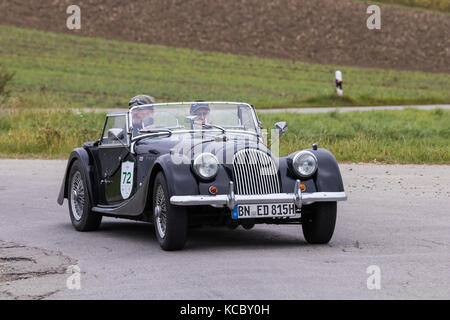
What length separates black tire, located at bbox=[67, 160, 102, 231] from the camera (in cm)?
1136

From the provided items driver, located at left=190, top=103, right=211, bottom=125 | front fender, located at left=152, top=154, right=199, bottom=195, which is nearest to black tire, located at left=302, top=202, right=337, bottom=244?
front fender, located at left=152, top=154, right=199, bottom=195

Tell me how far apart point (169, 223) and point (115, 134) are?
2044mm

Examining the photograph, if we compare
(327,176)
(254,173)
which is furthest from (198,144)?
(327,176)

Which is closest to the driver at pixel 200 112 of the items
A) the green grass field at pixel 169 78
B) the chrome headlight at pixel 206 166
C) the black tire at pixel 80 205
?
the black tire at pixel 80 205

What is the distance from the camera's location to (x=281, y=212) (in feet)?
30.5

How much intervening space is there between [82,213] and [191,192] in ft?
9.07

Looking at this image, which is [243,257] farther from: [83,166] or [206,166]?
[83,166]

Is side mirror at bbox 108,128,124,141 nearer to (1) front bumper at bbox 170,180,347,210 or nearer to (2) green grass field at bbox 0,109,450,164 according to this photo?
(1) front bumper at bbox 170,180,347,210

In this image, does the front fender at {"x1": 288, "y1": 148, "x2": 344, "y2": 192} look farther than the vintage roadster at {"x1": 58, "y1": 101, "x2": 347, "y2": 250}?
Yes

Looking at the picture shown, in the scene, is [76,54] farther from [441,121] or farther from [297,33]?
[441,121]

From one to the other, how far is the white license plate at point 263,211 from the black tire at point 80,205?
2.66m

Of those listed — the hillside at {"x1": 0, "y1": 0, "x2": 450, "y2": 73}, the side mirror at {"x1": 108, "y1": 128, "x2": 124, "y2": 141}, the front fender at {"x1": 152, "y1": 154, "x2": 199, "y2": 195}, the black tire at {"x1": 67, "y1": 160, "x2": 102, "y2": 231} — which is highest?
the hillside at {"x1": 0, "y1": 0, "x2": 450, "y2": 73}

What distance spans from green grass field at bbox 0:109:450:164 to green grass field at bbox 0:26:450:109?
11.1 ft
